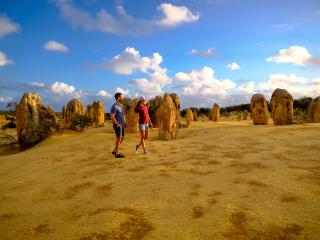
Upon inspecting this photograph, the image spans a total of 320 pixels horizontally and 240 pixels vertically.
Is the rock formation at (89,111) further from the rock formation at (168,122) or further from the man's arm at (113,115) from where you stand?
the man's arm at (113,115)

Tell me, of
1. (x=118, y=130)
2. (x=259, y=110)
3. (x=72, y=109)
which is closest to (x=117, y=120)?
(x=118, y=130)

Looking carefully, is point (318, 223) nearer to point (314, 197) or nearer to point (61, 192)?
point (314, 197)

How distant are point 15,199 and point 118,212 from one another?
2237mm

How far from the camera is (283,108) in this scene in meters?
16.6

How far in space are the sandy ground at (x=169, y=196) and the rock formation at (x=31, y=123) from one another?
6316 mm

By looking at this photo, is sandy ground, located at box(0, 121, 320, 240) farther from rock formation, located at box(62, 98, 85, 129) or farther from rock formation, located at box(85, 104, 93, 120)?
rock formation, located at box(85, 104, 93, 120)

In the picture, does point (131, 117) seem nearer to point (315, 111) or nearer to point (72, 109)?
point (72, 109)

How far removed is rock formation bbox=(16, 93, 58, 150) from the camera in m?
14.6

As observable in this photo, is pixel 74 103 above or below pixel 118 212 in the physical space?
above

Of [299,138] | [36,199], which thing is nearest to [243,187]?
[36,199]

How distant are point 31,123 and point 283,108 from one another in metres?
13.7

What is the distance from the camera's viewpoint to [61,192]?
215 inches

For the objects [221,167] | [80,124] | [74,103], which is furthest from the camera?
[74,103]

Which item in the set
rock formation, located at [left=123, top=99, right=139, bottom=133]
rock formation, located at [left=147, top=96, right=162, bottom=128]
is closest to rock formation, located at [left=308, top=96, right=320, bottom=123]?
rock formation, located at [left=147, top=96, right=162, bottom=128]
